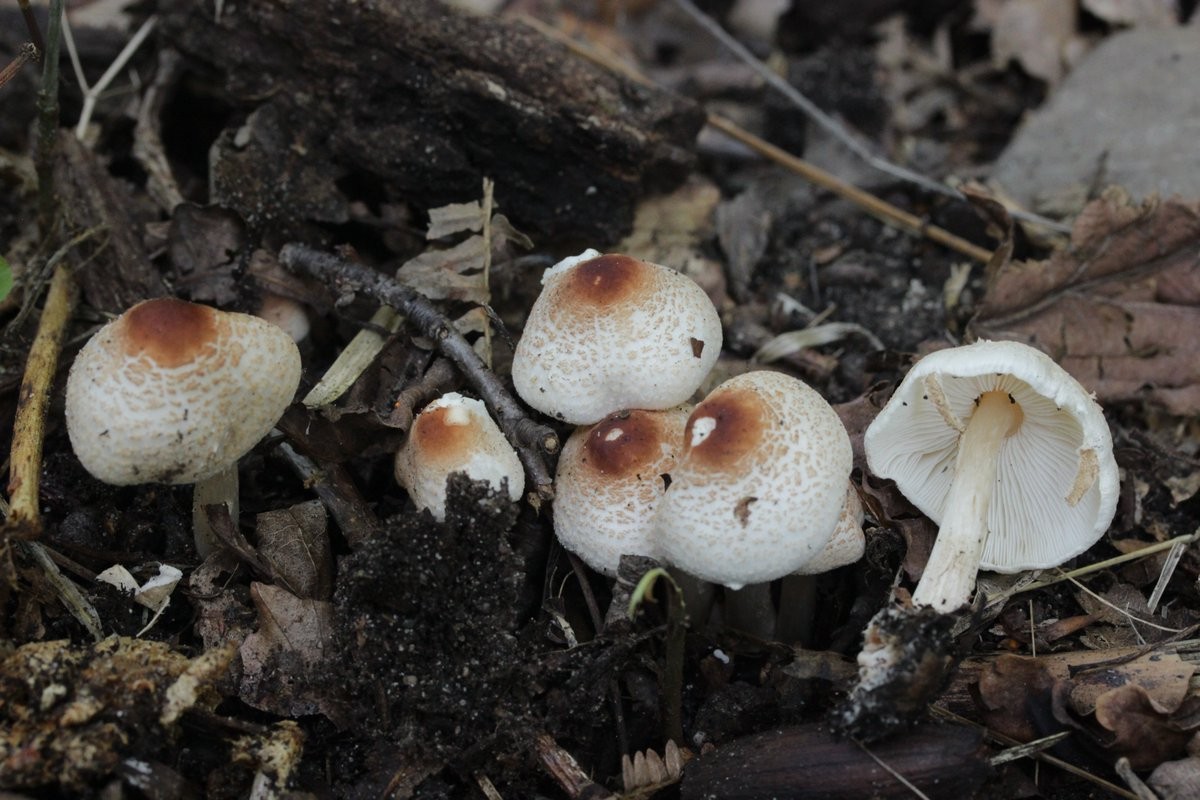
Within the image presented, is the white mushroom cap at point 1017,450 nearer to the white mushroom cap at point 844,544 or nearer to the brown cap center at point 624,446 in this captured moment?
the white mushroom cap at point 844,544

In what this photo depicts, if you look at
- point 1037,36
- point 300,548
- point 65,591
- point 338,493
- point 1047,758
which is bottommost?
point 65,591

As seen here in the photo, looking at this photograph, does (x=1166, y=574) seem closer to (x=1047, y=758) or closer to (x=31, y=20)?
(x=1047, y=758)

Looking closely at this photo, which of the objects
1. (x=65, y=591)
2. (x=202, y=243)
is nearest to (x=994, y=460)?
(x=65, y=591)

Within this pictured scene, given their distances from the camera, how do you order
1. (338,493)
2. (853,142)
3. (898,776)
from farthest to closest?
(853,142)
(338,493)
(898,776)

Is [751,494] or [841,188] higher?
[841,188]

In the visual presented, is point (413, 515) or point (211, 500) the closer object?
point (413, 515)

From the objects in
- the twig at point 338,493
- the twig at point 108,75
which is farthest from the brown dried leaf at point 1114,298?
the twig at point 108,75

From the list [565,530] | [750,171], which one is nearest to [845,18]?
[750,171]
